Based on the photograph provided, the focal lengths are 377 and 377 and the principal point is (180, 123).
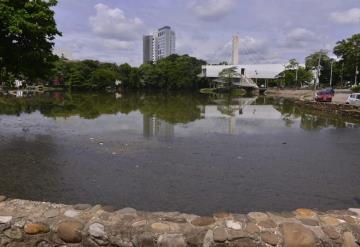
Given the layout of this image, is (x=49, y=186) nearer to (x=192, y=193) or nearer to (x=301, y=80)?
(x=192, y=193)

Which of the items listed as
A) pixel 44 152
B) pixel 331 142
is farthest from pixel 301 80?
pixel 44 152

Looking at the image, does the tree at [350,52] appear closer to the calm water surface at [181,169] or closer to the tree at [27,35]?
the calm water surface at [181,169]

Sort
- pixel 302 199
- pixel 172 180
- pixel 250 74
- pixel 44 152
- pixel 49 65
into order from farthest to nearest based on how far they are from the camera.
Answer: pixel 250 74, pixel 49 65, pixel 44 152, pixel 172 180, pixel 302 199

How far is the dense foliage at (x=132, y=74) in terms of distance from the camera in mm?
98500

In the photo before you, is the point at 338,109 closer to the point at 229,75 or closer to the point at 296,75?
the point at 296,75

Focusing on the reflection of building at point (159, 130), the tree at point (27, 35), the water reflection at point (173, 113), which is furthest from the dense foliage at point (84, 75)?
the tree at point (27, 35)

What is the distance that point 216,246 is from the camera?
4.80 metres

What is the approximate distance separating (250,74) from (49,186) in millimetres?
113702

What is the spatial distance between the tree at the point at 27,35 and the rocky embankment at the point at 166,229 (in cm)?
1346

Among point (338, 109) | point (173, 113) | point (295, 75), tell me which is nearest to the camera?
point (173, 113)

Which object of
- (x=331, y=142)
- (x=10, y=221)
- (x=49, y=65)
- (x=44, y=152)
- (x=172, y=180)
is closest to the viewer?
(x=10, y=221)

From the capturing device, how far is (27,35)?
18094 millimetres

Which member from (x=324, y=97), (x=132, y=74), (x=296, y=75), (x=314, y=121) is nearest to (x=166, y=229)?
(x=314, y=121)

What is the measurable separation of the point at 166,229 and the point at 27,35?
52.4 feet
